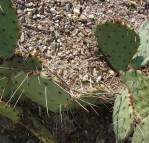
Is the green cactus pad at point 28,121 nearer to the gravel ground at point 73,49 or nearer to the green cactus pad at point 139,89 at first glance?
the gravel ground at point 73,49

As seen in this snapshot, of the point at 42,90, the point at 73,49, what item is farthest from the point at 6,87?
the point at 73,49

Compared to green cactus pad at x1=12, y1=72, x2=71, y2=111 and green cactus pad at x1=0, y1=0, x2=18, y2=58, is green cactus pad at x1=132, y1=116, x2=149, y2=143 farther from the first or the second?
green cactus pad at x1=0, y1=0, x2=18, y2=58

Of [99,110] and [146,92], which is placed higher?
[146,92]

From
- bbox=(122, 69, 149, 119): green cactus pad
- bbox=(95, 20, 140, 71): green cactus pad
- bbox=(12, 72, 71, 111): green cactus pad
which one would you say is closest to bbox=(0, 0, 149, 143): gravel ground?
bbox=(95, 20, 140, 71): green cactus pad

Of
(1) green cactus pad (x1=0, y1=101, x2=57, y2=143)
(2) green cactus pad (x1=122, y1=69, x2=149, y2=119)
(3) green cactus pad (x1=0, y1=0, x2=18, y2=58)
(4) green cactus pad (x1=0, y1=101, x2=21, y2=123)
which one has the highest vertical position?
(3) green cactus pad (x1=0, y1=0, x2=18, y2=58)

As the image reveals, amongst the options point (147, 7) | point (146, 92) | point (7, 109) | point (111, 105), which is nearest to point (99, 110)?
point (111, 105)

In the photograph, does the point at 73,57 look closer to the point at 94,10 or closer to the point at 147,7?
the point at 94,10

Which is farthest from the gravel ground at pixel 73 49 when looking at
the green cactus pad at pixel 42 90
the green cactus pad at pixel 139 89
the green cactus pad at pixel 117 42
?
the green cactus pad at pixel 139 89
